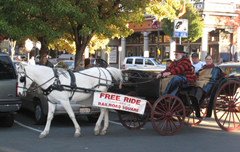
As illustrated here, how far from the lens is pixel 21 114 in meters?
11.8

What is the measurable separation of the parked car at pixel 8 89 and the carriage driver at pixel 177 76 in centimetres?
371

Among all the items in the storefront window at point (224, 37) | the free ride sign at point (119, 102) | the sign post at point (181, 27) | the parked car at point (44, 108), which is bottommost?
the parked car at point (44, 108)

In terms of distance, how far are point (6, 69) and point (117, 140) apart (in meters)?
3.53

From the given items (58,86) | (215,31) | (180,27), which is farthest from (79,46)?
(215,31)

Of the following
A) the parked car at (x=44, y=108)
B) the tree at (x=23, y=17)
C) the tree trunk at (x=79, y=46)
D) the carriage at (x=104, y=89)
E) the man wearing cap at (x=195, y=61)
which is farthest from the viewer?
the tree trunk at (x=79, y=46)

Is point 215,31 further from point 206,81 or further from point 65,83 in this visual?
point 65,83

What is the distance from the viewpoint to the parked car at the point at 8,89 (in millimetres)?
8224

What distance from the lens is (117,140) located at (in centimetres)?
746

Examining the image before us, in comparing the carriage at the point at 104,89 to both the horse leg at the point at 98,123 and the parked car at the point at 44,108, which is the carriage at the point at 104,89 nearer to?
the horse leg at the point at 98,123

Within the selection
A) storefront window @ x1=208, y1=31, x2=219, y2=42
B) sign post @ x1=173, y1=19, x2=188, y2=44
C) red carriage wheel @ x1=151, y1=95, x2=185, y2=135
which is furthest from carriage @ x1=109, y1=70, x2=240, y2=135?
storefront window @ x1=208, y1=31, x2=219, y2=42

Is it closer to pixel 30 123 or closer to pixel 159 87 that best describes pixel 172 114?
pixel 159 87

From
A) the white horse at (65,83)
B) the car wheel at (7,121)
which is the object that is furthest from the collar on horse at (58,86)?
the car wheel at (7,121)

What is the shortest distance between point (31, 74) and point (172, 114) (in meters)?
3.49

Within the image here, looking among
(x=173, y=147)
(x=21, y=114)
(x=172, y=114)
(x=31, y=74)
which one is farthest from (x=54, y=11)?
(x=173, y=147)
